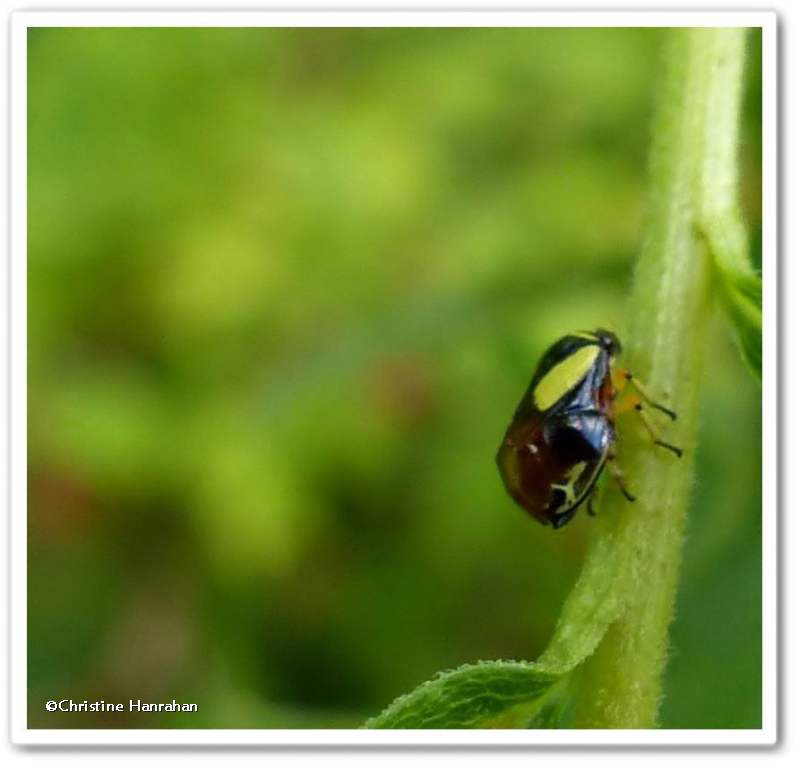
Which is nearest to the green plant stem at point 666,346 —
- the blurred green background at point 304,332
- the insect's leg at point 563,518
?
the insect's leg at point 563,518

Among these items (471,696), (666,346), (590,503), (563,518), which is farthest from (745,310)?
(471,696)

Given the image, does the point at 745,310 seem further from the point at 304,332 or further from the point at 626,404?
the point at 304,332

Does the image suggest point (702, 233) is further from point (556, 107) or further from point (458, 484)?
point (556, 107)

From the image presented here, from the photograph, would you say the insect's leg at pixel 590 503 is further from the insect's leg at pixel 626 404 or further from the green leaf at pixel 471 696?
the green leaf at pixel 471 696

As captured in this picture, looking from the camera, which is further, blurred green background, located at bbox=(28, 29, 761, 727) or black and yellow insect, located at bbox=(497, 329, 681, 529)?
blurred green background, located at bbox=(28, 29, 761, 727)

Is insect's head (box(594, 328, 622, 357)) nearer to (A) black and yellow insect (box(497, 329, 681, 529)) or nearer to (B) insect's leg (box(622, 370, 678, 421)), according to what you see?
(A) black and yellow insect (box(497, 329, 681, 529))

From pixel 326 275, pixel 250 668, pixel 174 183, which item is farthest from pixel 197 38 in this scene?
pixel 250 668

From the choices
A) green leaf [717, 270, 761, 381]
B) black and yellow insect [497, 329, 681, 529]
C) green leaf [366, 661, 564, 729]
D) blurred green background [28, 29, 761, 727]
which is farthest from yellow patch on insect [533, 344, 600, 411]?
blurred green background [28, 29, 761, 727]
